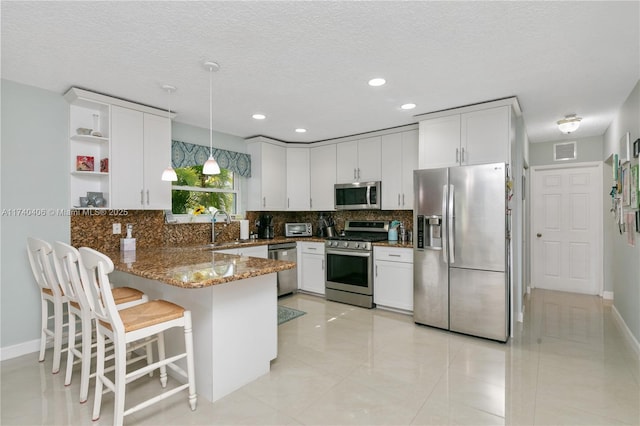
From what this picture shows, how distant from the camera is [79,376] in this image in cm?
252

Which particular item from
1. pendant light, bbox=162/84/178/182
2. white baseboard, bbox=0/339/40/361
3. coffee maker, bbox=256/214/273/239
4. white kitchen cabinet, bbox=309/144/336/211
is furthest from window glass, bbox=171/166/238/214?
white baseboard, bbox=0/339/40/361

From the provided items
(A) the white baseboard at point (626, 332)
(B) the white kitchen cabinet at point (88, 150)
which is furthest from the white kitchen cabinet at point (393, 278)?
(B) the white kitchen cabinet at point (88, 150)

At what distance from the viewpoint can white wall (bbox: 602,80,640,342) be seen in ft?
9.99

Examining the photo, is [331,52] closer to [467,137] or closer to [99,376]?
[467,137]

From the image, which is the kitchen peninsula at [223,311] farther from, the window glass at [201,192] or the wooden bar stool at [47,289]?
the window glass at [201,192]

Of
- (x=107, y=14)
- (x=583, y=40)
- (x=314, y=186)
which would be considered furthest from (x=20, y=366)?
(x=583, y=40)

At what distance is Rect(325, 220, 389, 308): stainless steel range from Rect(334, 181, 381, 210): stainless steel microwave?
1.42ft

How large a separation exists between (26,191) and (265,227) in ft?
9.32

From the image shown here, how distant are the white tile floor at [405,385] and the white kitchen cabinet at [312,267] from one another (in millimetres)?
1299

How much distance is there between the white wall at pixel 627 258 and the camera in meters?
3.05

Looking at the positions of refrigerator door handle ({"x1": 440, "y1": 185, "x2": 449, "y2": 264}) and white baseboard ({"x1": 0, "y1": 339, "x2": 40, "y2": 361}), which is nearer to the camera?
white baseboard ({"x1": 0, "y1": 339, "x2": 40, "y2": 361})

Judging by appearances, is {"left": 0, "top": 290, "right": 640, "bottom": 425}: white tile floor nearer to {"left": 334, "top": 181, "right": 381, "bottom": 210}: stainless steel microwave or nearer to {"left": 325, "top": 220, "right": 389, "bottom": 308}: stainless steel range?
{"left": 325, "top": 220, "right": 389, "bottom": 308}: stainless steel range

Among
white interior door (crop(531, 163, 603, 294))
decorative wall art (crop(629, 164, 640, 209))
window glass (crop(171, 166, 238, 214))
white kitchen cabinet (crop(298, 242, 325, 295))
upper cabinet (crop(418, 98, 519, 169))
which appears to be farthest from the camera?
white interior door (crop(531, 163, 603, 294))

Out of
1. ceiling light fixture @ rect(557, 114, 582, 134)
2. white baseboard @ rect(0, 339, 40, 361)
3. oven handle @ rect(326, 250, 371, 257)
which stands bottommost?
white baseboard @ rect(0, 339, 40, 361)
